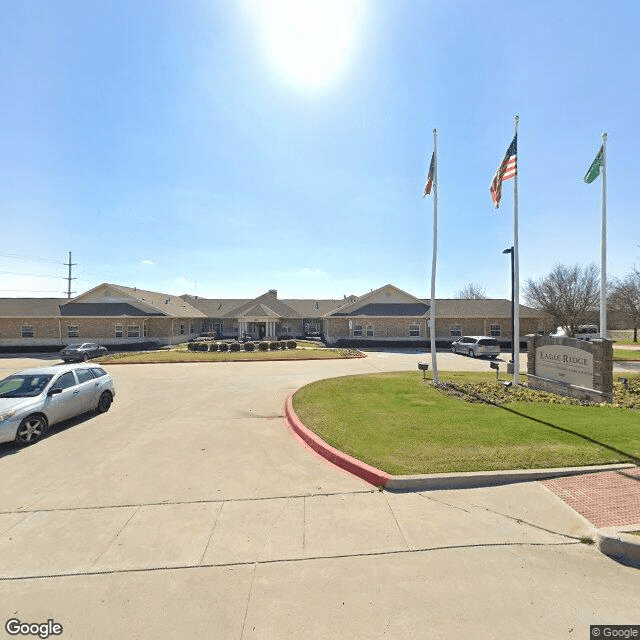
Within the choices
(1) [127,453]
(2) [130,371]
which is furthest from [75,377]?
(2) [130,371]

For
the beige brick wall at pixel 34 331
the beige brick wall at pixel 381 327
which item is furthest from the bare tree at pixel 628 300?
the beige brick wall at pixel 34 331

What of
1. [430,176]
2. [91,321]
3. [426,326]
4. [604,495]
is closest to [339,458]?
[604,495]

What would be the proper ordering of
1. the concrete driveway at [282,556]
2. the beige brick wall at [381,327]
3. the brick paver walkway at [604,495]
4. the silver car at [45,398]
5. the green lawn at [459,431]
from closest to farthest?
the concrete driveway at [282,556]
the brick paver walkway at [604,495]
the green lawn at [459,431]
the silver car at [45,398]
the beige brick wall at [381,327]

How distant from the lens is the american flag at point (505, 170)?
1148 centimetres

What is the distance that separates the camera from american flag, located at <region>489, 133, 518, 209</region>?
11.5m

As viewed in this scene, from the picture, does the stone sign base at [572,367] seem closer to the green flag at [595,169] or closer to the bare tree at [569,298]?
the green flag at [595,169]

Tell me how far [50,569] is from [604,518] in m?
6.48

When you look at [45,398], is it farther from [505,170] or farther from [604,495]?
[505,170]

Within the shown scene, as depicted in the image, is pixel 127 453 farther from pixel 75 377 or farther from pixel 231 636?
pixel 231 636

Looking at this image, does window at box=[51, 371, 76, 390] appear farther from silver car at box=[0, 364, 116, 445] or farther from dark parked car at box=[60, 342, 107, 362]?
dark parked car at box=[60, 342, 107, 362]

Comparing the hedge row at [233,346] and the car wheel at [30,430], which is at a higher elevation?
the hedge row at [233,346]

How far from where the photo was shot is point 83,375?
32.4 feet

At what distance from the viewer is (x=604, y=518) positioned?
427 centimetres

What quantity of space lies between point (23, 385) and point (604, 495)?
12.1 metres
